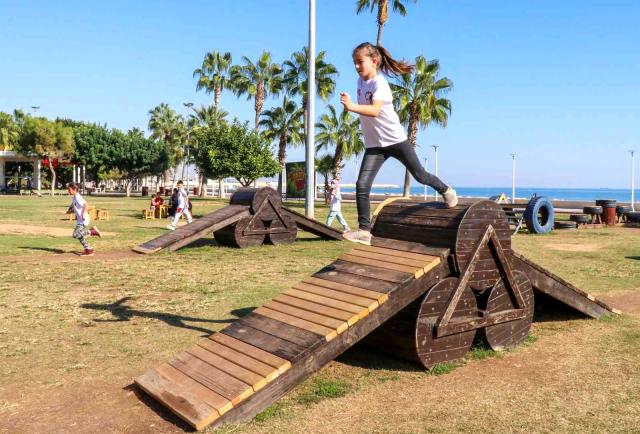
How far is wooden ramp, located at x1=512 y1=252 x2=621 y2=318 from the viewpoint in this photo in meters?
6.43

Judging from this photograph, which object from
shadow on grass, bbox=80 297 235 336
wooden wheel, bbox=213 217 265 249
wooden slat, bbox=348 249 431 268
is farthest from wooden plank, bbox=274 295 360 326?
wooden wheel, bbox=213 217 265 249

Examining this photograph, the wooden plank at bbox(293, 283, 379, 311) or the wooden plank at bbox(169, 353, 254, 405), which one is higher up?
the wooden plank at bbox(293, 283, 379, 311)

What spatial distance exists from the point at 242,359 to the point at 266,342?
270 millimetres

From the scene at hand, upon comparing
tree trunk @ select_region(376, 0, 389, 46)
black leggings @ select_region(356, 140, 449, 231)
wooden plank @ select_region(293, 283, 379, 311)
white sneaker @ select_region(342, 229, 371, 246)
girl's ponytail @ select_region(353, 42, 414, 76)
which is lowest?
wooden plank @ select_region(293, 283, 379, 311)

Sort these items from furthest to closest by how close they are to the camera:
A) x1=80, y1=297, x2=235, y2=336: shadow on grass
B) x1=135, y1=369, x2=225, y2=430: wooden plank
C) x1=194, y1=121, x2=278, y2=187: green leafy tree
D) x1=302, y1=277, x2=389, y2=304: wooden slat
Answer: x1=194, y1=121, x2=278, y2=187: green leafy tree < x1=80, y1=297, x2=235, y2=336: shadow on grass < x1=302, y1=277, x2=389, y2=304: wooden slat < x1=135, y1=369, x2=225, y2=430: wooden plank

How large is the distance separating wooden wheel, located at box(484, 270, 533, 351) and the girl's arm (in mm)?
2288

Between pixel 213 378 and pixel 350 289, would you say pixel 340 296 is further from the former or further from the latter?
pixel 213 378

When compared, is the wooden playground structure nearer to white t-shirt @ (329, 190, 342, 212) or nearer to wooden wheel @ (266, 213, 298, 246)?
wooden wheel @ (266, 213, 298, 246)

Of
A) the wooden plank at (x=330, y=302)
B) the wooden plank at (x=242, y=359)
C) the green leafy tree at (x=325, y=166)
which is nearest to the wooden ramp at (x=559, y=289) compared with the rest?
the wooden plank at (x=330, y=302)

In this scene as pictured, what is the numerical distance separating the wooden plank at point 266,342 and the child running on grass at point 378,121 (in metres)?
1.60

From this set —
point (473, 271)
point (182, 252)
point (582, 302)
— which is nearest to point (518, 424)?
point (473, 271)

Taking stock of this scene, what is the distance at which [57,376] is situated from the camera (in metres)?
5.37

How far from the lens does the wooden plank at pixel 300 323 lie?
15.8 feet

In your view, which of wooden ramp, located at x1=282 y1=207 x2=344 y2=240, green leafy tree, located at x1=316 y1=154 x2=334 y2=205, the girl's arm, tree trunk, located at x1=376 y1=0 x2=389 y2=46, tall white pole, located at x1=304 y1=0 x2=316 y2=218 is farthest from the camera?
green leafy tree, located at x1=316 y1=154 x2=334 y2=205
